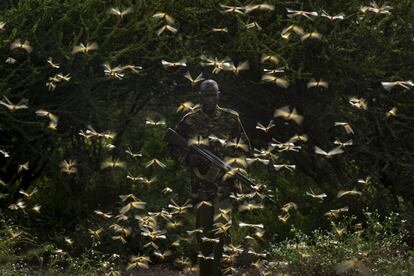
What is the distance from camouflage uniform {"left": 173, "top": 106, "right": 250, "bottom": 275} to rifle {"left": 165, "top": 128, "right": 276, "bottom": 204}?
0.21 feet

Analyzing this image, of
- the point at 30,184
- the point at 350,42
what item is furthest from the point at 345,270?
the point at 30,184

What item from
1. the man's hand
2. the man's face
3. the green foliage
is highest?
the man's face

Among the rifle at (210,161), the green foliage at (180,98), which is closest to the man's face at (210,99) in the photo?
the rifle at (210,161)

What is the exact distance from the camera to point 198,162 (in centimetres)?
739

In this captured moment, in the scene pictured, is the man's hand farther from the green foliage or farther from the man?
→ the green foliage

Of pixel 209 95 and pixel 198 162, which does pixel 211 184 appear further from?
→ pixel 209 95

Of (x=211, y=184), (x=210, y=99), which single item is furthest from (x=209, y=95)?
(x=211, y=184)

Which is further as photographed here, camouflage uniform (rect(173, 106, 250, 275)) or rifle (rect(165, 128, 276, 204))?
camouflage uniform (rect(173, 106, 250, 275))

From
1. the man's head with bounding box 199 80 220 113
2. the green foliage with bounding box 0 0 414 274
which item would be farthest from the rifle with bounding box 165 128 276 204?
the green foliage with bounding box 0 0 414 274

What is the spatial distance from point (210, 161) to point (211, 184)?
23cm

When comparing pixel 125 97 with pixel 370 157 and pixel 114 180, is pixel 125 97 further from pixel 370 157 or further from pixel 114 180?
pixel 370 157

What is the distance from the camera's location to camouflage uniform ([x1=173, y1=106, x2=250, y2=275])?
24.3 ft

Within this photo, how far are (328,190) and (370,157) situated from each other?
0.75 meters

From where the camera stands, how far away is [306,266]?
7.96 m
